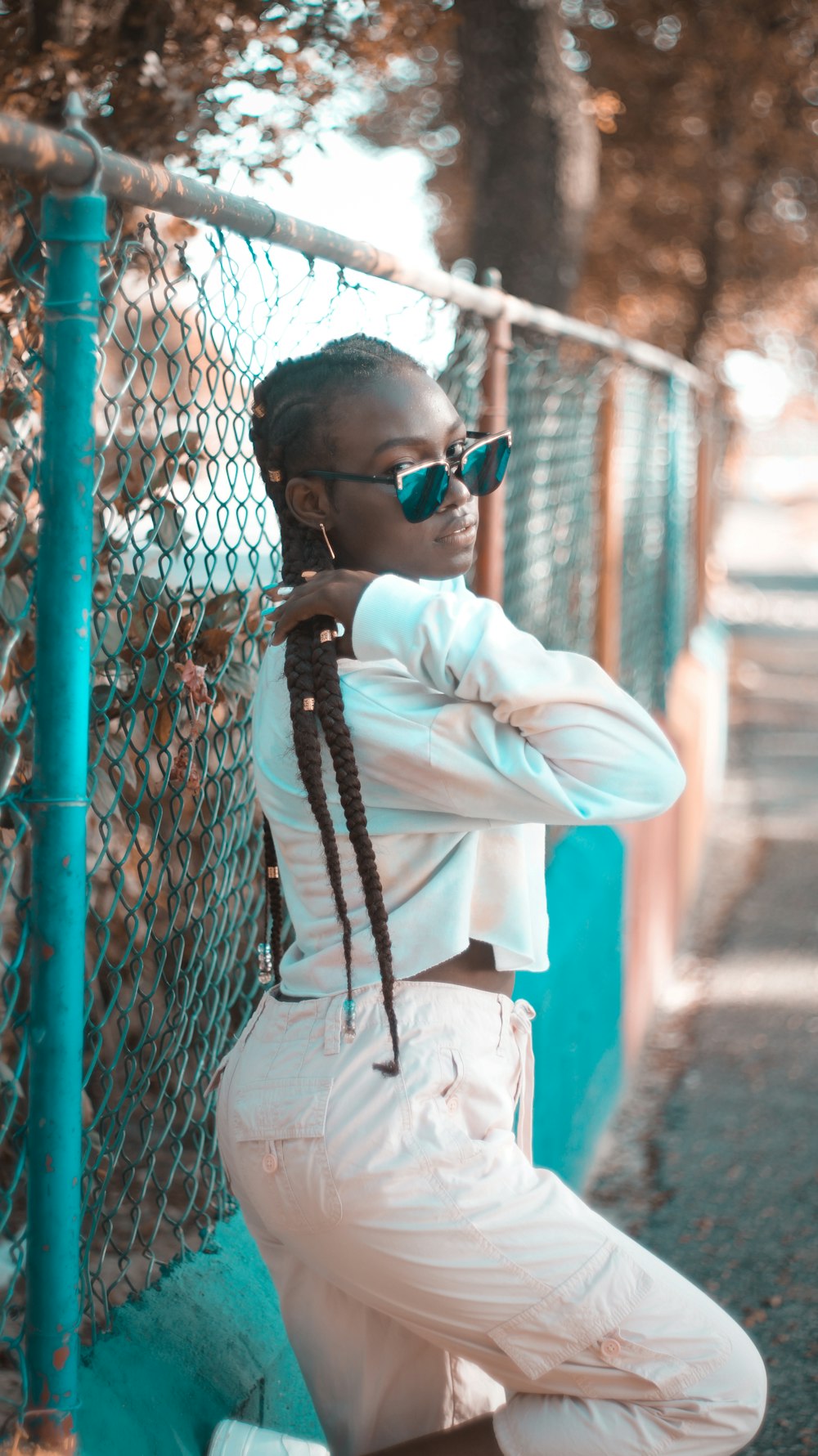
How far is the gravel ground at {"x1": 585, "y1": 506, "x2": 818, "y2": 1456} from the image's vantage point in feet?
11.0

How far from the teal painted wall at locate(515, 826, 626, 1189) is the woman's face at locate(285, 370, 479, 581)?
55.4 inches

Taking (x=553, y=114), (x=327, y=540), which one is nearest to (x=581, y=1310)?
(x=327, y=540)

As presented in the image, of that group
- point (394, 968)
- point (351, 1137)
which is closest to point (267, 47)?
point (394, 968)

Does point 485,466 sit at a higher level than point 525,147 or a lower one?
lower

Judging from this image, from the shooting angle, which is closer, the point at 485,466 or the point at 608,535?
the point at 485,466

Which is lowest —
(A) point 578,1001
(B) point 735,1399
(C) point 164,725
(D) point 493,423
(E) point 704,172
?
(A) point 578,1001

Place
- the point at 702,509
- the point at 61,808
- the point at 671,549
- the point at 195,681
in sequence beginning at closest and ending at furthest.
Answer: the point at 61,808
the point at 195,681
the point at 671,549
the point at 702,509

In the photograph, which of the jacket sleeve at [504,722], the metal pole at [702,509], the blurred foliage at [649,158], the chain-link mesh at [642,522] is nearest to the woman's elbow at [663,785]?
the jacket sleeve at [504,722]

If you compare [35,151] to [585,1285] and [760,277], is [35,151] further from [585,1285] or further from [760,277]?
[760,277]

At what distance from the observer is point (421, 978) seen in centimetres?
186

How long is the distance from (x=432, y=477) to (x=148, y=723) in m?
0.67

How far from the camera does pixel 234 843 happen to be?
262 cm

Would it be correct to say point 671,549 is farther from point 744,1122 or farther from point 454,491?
point 454,491

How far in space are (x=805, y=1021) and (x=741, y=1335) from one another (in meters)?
3.63
